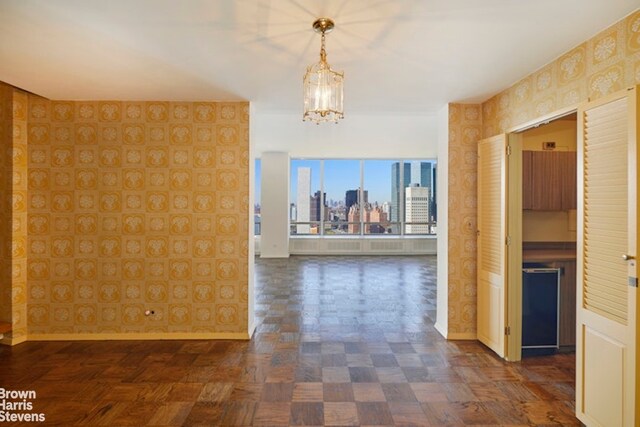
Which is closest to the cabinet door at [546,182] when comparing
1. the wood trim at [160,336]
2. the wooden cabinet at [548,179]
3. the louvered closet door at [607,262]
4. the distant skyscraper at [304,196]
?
the wooden cabinet at [548,179]

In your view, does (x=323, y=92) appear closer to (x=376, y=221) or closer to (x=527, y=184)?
(x=527, y=184)

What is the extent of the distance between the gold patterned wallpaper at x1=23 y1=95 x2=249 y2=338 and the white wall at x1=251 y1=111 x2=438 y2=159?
1912 millimetres

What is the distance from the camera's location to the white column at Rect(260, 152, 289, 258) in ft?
30.8

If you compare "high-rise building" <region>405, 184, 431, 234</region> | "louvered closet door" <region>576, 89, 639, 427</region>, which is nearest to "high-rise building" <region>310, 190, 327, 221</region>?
"high-rise building" <region>405, 184, 431, 234</region>

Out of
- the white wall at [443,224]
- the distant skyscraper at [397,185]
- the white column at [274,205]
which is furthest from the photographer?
the distant skyscraper at [397,185]

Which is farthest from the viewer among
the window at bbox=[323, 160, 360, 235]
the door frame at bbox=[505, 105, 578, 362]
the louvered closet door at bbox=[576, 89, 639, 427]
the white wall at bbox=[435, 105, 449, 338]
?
the window at bbox=[323, 160, 360, 235]

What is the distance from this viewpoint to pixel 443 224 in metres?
3.95

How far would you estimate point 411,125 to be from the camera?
675 centimetres

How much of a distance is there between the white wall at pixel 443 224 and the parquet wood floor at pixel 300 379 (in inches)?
10.5

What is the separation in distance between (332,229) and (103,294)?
23.4 feet

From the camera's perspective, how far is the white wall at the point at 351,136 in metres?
6.41

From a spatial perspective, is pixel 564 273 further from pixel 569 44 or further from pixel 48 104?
pixel 48 104

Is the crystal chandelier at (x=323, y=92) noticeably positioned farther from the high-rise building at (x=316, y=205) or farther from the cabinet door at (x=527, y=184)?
the high-rise building at (x=316, y=205)

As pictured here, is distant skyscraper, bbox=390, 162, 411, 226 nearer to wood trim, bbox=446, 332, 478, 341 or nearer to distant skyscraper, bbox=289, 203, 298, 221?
distant skyscraper, bbox=289, 203, 298, 221
